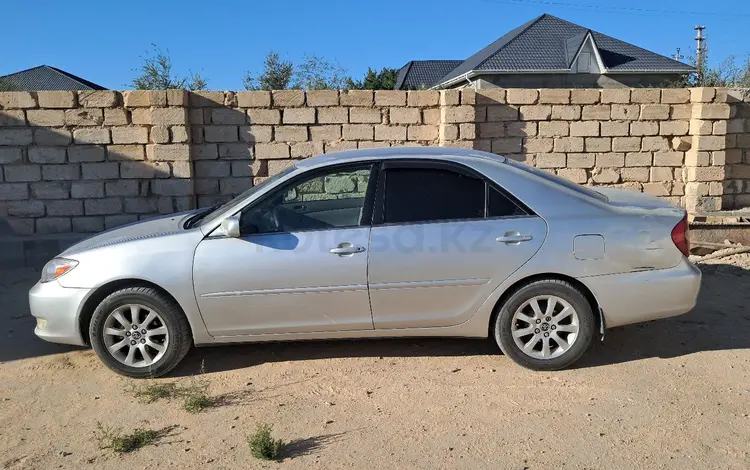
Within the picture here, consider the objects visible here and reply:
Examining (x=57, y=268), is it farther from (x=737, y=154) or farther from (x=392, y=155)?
(x=737, y=154)

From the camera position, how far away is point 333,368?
4.46m

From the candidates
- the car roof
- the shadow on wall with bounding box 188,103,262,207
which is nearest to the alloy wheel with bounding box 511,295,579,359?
the car roof

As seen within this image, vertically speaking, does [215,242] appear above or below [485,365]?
above

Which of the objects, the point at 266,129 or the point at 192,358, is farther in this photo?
the point at 266,129

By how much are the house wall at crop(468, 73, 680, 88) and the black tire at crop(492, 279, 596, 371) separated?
26.1 metres

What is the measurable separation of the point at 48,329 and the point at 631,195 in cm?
466

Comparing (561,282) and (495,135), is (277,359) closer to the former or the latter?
(561,282)

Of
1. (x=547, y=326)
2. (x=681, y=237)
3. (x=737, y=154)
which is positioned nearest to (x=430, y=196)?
(x=547, y=326)

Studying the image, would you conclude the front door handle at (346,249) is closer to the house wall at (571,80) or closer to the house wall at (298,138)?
the house wall at (298,138)

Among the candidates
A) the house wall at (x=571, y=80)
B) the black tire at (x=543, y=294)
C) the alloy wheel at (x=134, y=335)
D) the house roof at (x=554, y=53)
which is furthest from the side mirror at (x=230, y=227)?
the house wall at (x=571, y=80)

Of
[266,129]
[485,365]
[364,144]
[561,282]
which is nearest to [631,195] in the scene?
[561,282]

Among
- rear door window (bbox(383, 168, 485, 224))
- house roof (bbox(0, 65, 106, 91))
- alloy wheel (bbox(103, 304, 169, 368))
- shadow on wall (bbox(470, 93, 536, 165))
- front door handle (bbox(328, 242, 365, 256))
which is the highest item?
house roof (bbox(0, 65, 106, 91))

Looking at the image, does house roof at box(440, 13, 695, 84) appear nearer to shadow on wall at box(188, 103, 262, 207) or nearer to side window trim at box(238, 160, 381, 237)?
shadow on wall at box(188, 103, 262, 207)

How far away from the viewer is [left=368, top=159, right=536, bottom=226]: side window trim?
14.0ft
